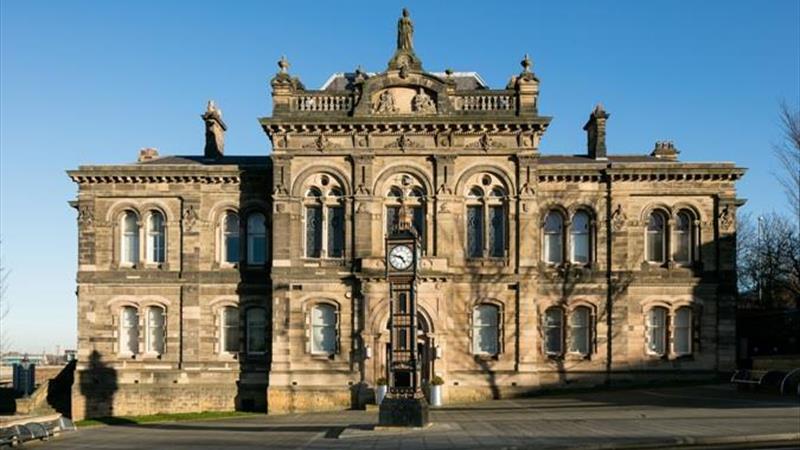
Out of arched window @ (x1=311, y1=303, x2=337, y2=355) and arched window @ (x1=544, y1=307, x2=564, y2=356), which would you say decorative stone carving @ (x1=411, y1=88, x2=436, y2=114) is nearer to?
arched window @ (x1=311, y1=303, x2=337, y2=355)

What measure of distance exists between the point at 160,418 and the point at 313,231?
952 cm

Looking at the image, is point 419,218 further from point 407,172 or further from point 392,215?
point 407,172

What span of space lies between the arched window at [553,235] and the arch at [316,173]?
341 inches

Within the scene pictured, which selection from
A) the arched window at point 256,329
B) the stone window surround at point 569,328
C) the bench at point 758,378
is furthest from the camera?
the arched window at point 256,329

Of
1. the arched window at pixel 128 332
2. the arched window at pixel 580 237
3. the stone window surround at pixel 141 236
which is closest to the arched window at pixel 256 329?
the stone window surround at pixel 141 236

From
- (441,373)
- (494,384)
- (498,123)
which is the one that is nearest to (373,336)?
(441,373)

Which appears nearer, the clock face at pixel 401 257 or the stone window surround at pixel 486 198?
the clock face at pixel 401 257

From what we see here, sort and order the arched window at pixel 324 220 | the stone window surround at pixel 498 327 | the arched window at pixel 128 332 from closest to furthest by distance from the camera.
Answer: the stone window surround at pixel 498 327 < the arched window at pixel 324 220 < the arched window at pixel 128 332

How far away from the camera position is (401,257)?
83.8ft

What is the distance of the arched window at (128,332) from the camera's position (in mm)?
36688

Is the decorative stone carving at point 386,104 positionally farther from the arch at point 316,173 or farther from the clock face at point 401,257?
the clock face at point 401,257

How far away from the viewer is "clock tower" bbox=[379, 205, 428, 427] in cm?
2430

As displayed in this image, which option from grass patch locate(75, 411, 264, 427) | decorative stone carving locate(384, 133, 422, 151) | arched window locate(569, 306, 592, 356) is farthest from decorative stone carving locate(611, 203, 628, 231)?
grass patch locate(75, 411, 264, 427)

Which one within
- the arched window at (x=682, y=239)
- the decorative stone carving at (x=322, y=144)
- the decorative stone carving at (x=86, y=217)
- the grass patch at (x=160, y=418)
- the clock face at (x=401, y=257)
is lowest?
the grass patch at (x=160, y=418)
